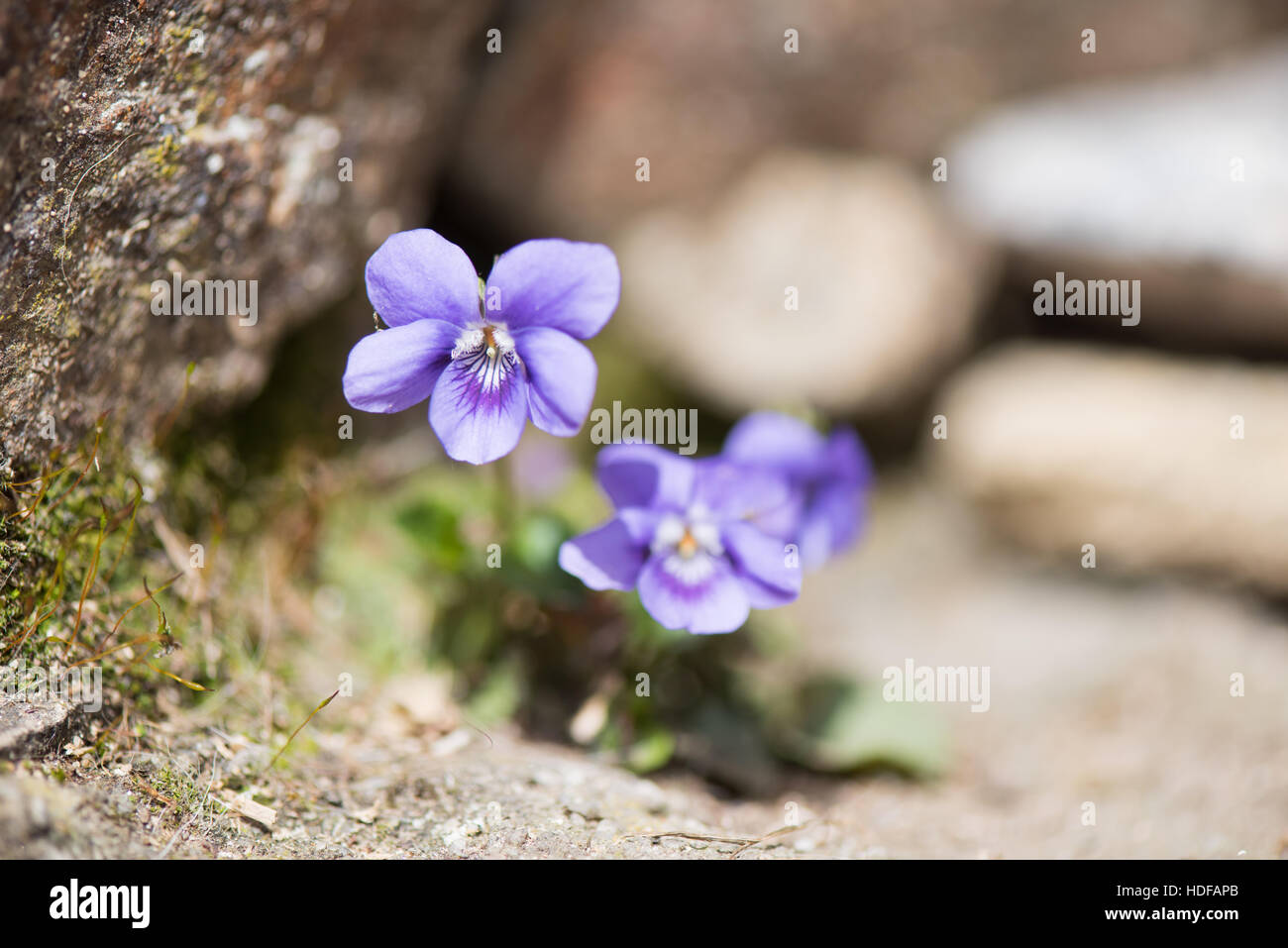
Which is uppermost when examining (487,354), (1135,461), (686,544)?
(487,354)

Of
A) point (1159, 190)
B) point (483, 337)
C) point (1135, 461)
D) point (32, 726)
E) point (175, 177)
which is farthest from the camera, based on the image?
point (1159, 190)

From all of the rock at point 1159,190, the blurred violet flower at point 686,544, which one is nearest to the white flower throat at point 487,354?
the blurred violet flower at point 686,544

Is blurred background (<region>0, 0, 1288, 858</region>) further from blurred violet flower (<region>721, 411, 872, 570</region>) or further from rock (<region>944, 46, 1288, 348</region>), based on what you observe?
blurred violet flower (<region>721, 411, 872, 570</region>)

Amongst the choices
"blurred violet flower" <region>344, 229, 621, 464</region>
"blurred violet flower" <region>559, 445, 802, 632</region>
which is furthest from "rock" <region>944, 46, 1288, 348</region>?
"blurred violet flower" <region>344, 229, 621, 464</region>

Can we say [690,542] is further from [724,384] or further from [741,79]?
[741,79]

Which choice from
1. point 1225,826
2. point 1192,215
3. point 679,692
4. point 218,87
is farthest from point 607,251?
point 1192,215

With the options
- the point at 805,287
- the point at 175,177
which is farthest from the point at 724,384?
the point at 175,177
